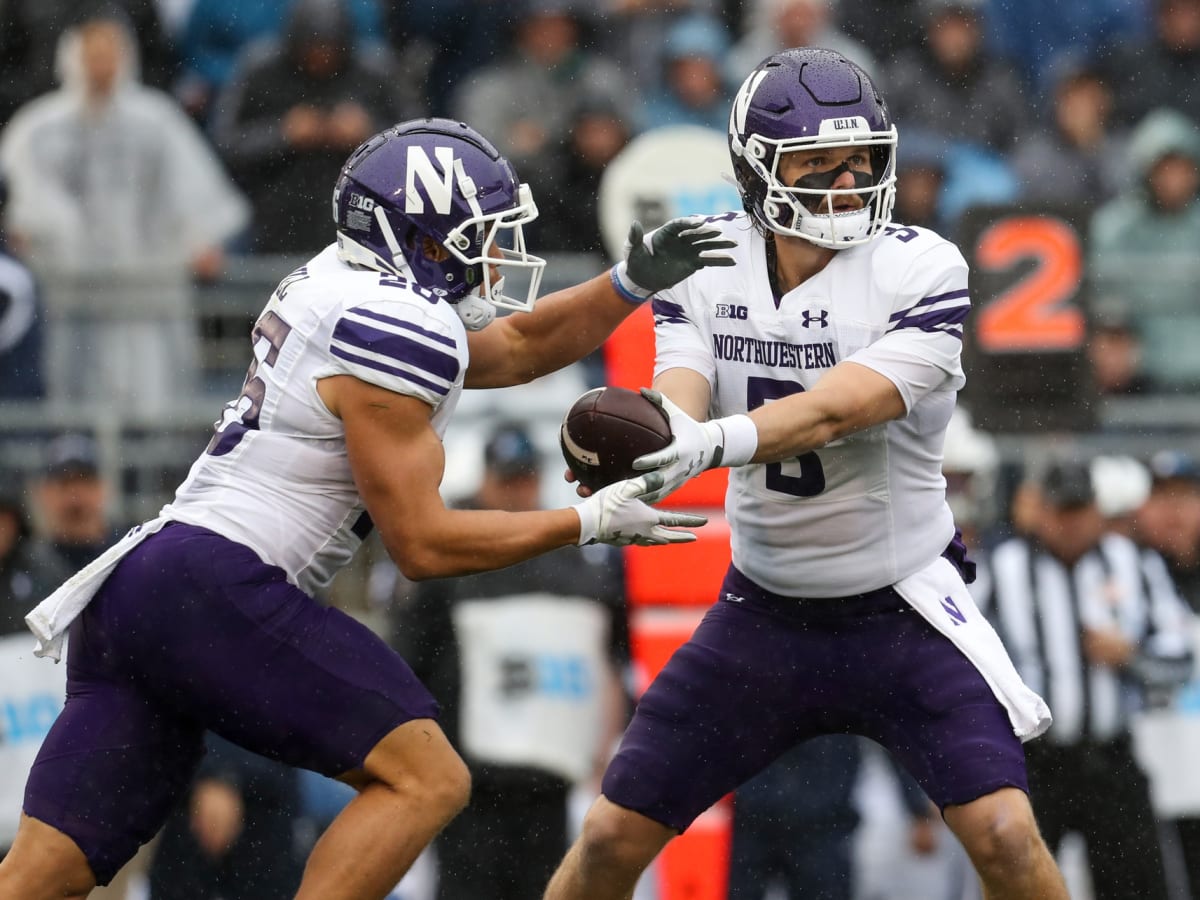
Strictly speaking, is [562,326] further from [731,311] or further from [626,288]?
[731,311]

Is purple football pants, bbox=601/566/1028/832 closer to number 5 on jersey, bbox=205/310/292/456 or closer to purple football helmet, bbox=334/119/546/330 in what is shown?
purple football helmet, bbox=334/119/546/330

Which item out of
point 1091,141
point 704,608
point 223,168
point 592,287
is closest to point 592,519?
point 592,287

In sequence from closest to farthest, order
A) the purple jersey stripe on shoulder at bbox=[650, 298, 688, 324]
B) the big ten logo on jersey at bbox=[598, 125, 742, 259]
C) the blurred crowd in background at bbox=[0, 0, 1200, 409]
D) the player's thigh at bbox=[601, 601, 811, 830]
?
1. the player's thigh at bbox=[601, 601, 811, 830]
2. the purple jersey stripe on shoulder at bbox=[650, 298, 688, 324]
3. the big ten logo on jersey at bbox=[598, 125, 742, 259]
4. the blurred crowd in background at bbox=[0, 0, 1200, 409]

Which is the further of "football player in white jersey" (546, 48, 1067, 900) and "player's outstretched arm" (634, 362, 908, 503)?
"football player in white jersey" (546, 48, 1067, 900)

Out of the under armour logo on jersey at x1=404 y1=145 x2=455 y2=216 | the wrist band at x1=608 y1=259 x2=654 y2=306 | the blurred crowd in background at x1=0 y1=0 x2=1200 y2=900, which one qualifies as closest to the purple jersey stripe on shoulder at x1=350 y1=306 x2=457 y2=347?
the under armour logo on jersey at x1=404 y1=145 x2=455 y2=216

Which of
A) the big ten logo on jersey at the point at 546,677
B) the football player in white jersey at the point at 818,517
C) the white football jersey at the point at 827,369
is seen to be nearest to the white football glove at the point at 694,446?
the football player in white jersey at the point at 818,517

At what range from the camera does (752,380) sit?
13.3 ft

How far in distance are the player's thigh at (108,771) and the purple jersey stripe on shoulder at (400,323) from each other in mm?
885

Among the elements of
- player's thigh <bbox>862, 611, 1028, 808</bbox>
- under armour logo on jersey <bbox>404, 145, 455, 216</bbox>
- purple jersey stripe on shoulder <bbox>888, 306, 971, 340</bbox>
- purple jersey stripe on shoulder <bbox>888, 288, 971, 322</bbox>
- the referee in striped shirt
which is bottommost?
the referee in striped shirt

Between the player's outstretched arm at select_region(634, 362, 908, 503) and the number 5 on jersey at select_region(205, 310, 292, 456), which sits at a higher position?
the number 5 on jersey at select_region(205, 310, 292, 456)

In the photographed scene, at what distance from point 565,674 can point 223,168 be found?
2875mm

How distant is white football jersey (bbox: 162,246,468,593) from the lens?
3.61 m

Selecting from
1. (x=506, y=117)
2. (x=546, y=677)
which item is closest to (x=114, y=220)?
(x=506, y=117)

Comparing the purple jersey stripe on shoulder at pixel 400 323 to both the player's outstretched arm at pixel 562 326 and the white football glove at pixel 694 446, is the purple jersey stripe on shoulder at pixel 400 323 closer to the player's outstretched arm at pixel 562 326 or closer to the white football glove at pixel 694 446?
the white football glove at pixel 694 446
